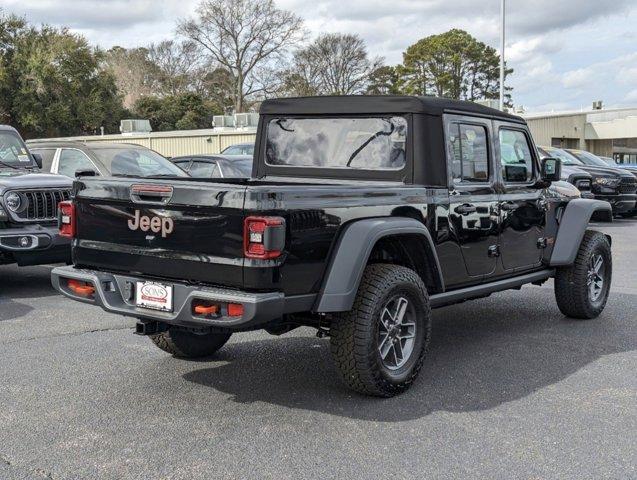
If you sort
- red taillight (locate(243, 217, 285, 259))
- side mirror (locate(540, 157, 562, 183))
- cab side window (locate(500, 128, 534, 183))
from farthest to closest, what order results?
side mirror (locate(540, 157, 562, 183)) < cab side window (locate(500, 128, 534, 183)) < red taillight (locate(243, 217, 285, 259))

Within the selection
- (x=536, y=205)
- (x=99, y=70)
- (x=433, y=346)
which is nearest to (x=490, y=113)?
(x=536, y=205)

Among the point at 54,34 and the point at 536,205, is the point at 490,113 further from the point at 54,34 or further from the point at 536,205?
the point at 54,34

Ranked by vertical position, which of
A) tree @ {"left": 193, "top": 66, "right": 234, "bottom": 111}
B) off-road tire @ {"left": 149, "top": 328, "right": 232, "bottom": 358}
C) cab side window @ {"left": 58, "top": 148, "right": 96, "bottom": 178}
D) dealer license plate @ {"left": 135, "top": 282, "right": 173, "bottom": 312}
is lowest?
off-road tire @ {"left": 149, "top": 328, "right": 232, "bottom": 358}

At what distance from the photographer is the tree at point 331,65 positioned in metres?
54.9

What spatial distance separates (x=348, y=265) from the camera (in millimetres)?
4141

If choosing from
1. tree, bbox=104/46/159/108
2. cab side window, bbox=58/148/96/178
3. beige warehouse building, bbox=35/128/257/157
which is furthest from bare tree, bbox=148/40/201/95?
cab side window, bbox=58/148/96/178

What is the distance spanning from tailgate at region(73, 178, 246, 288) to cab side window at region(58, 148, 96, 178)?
581cm

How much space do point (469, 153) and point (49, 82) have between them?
42551 mm

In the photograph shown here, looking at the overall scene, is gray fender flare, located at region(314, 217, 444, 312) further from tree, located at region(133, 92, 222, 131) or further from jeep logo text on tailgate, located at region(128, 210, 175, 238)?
tree, located at region(133, 92, 222, 131)

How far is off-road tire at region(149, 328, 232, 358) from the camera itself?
5211 millimetres

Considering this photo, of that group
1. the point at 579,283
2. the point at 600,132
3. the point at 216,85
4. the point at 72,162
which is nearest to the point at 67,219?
the point at 579,283

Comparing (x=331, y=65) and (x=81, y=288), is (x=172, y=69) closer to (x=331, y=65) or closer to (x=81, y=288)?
(x=331, y=65)

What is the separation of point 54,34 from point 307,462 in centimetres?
4669

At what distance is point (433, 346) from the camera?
229 inches
